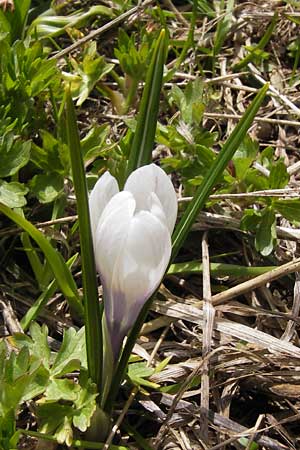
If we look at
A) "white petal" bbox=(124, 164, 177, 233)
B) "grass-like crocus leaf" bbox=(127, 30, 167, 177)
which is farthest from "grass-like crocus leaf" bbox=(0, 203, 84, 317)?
"white petal" bbox=(124, 164, 177, 233)

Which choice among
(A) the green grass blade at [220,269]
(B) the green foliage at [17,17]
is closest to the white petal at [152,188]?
(A) the green grass blade at [220,269]

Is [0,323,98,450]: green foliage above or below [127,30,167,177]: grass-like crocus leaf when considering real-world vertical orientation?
below

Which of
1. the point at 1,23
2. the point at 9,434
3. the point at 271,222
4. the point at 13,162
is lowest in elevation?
the point at 271,222

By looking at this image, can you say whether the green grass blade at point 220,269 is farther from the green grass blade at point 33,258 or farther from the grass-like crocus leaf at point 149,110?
the grass-like crocus leaf at point 149,110

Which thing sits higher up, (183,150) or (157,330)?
(183,150)

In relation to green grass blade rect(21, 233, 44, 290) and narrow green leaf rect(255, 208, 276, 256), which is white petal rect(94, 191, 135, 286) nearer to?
green grass blade rect(21, 233, 44, 290)

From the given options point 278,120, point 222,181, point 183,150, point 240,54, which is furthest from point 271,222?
point 240,54

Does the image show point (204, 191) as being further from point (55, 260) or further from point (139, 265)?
point (55, 260)

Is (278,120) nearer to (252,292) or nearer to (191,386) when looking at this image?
(252,292)
